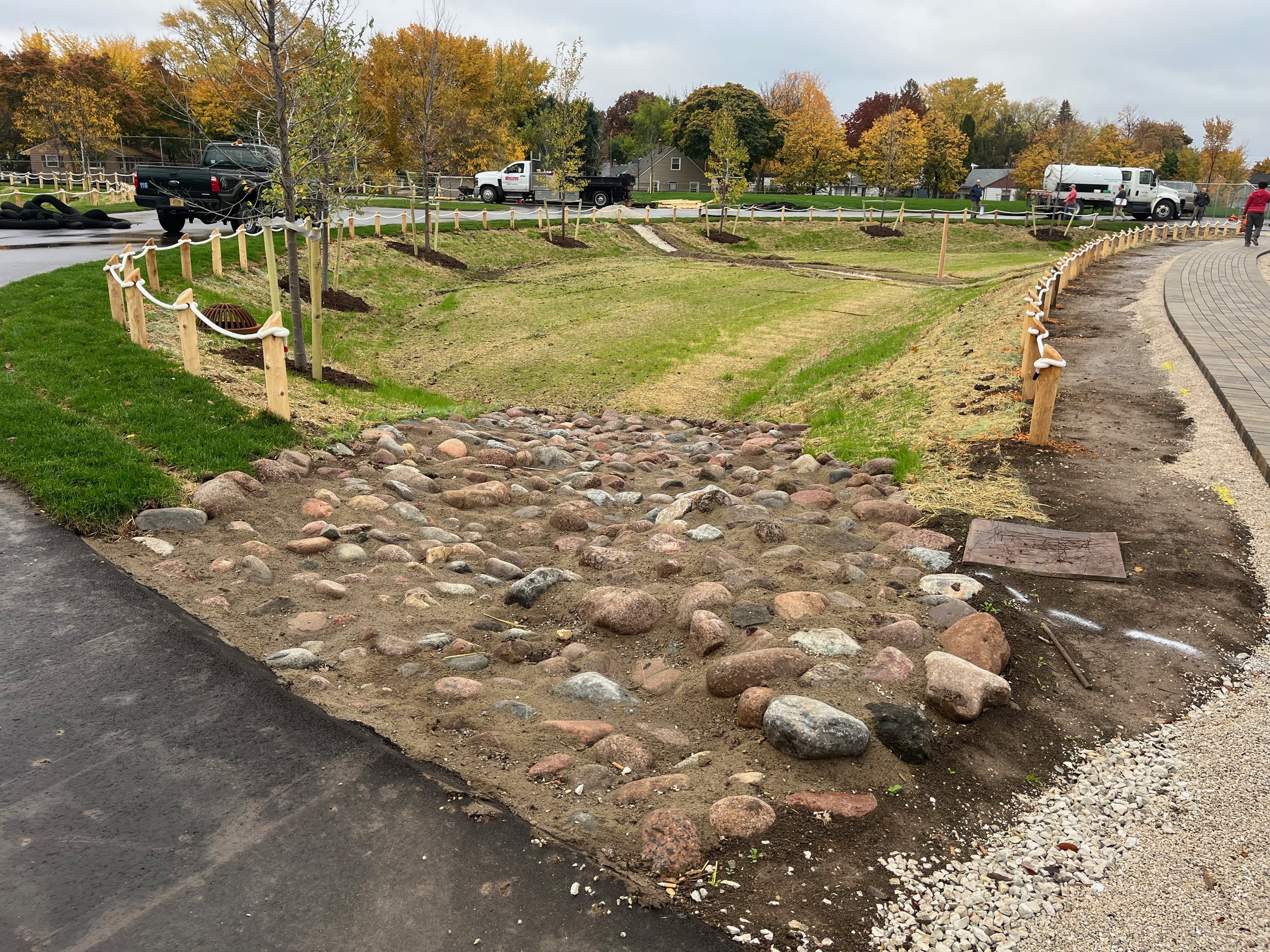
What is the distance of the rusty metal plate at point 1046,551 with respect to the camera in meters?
5.67

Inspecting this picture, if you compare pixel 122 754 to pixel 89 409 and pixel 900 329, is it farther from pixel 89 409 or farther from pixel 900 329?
pixel 900 329

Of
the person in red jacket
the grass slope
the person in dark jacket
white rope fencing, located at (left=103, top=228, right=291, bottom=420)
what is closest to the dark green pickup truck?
white rope fencing, located at (left=103, top=228, right=291, bottom=420)

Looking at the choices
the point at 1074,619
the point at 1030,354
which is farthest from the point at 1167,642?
the point at 1030,354

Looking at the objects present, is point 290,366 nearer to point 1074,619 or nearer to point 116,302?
point 116,302

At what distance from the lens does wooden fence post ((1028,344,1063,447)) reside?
26.1ft

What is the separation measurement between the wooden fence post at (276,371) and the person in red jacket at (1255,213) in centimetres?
2811

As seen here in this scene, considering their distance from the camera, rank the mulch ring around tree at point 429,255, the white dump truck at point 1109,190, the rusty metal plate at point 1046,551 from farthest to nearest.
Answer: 1. the white dump truck at point 1109,190
2. the mulch ring around tree at point 429,255
3. the rusty metal plate at point 1046,551

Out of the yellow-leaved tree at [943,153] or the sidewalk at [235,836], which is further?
the yellow-leaved tree at [943,153]

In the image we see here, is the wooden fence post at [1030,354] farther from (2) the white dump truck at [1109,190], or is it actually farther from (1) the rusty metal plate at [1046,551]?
(2) the white dump truck at [1109,190]

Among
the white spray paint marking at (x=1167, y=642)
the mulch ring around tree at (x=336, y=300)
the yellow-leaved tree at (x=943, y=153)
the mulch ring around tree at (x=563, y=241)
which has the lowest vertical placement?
the white spray paint marking at (x=1167, y=642)

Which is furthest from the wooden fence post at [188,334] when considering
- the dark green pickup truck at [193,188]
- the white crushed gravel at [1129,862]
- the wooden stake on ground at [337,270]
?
the dark green pickup truck at [193,188]

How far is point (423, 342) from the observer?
1816cm

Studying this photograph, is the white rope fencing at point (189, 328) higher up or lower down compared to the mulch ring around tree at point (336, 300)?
higher up

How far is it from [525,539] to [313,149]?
10310mm
